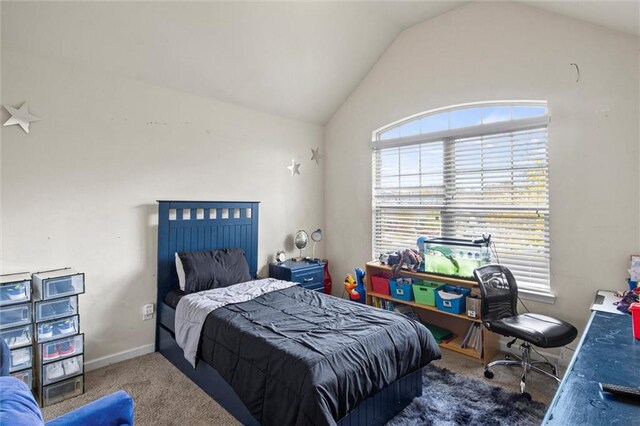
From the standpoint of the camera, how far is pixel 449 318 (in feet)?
10.8

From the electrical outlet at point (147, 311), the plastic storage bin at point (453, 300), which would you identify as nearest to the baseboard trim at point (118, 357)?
the electrical outlet at point (147, 311)

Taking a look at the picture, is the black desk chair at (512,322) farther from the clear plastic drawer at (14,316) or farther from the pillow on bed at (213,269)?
the clear plastic drawer at (14,316)

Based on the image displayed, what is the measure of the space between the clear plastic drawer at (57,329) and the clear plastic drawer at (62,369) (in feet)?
0.62

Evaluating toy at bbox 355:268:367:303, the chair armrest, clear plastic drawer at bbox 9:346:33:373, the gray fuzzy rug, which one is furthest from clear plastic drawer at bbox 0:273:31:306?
toy at bbox 355:268:367:303

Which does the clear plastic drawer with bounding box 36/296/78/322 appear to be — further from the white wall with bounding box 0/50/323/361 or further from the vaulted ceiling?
the vaulted ceiling

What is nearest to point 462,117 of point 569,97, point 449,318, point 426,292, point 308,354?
point 569,97

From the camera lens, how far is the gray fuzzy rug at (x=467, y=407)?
2018mm

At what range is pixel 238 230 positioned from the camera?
3568 millimetres

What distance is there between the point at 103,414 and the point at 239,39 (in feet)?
9.58

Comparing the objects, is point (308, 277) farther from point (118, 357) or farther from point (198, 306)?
point (118, 357)

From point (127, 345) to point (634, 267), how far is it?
4.15 meters

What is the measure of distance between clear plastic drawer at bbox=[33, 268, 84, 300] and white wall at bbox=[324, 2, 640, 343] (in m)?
3.58

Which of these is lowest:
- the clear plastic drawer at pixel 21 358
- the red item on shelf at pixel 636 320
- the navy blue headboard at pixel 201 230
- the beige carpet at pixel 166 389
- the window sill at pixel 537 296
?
the beige carpet at pixel 166 389

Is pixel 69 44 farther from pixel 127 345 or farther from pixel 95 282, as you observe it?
pixel 127 345
